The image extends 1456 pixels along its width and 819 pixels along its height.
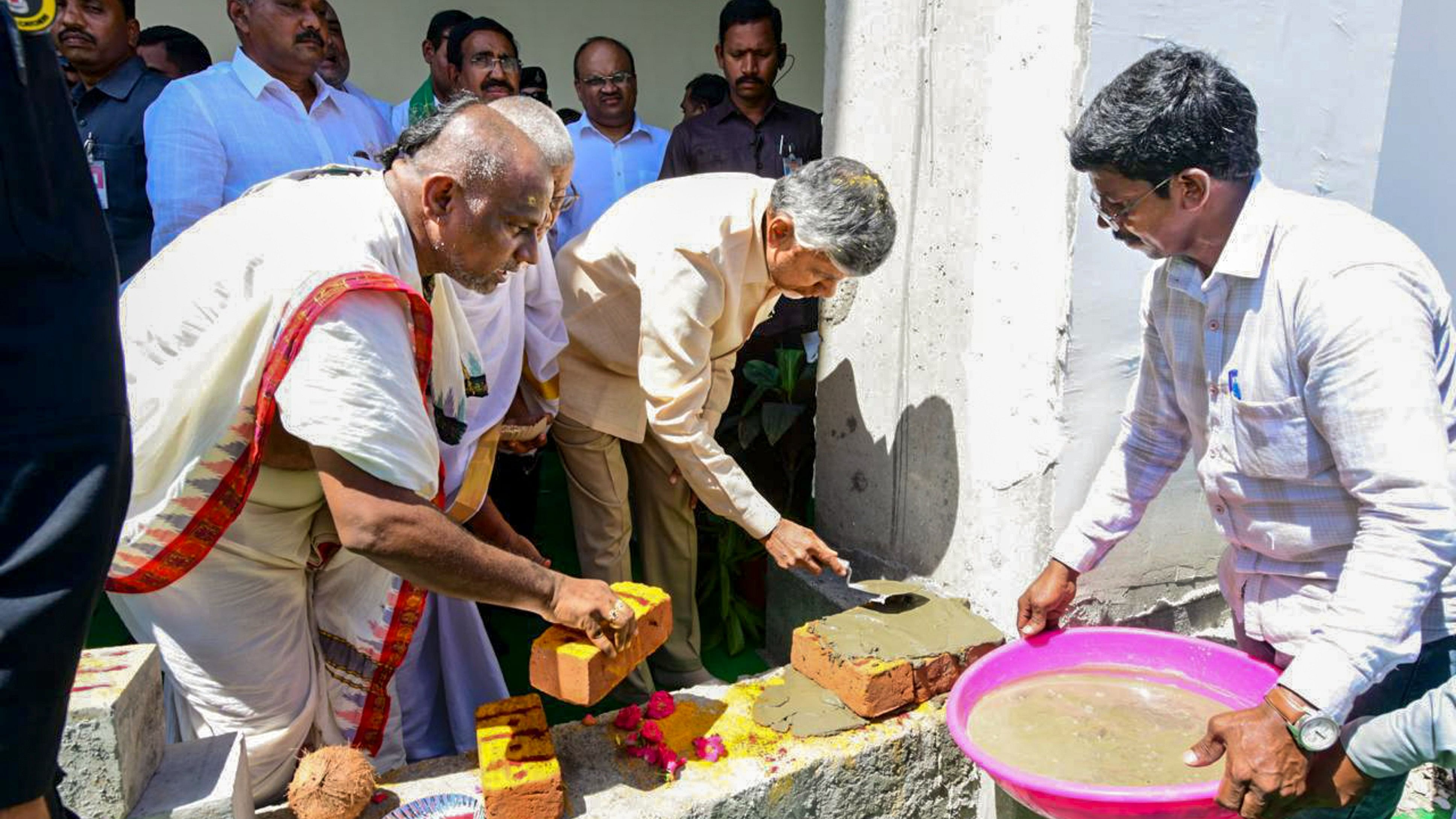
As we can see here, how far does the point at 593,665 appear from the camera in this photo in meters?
1.90

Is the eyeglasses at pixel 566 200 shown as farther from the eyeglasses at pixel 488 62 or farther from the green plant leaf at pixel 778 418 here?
the green plant leaf at pixel 778 418

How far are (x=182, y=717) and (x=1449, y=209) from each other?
4.70 meters

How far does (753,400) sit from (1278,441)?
7.34 feet

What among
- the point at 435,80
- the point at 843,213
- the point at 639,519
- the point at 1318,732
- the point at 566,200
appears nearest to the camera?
the point at 1318,732

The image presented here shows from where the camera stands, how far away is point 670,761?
2.16 m

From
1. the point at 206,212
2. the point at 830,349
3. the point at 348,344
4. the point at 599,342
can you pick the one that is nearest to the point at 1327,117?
the point at 830,349

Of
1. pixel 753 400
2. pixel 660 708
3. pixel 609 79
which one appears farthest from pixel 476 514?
pixel 609 79

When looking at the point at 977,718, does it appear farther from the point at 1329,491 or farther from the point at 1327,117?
the point at 1327,117

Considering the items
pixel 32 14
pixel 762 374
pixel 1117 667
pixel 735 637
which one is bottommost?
pixel 735 637

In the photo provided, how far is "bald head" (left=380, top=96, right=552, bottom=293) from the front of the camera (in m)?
1.89

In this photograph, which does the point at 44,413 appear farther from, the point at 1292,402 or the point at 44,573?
the point at 1292,402

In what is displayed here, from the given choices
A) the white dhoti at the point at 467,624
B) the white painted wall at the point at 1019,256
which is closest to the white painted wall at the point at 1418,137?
the white painted wall at the point at 1019,256

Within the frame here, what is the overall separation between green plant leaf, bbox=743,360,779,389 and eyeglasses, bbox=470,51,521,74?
161 cm

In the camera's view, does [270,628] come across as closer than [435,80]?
Yes
